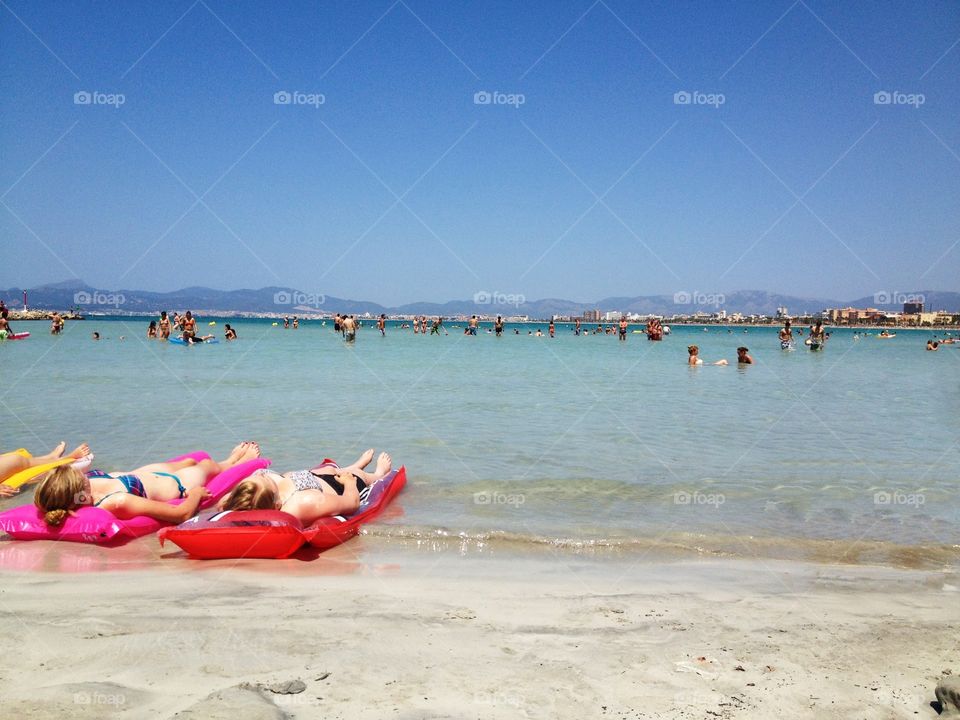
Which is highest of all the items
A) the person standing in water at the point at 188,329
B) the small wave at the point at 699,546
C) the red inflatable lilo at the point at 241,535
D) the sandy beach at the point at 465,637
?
the person standing in water at the point at 188,329

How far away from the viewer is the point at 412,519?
6496 millimetres

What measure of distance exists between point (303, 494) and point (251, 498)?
50 centimetres

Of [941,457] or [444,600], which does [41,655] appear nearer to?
[444,600]

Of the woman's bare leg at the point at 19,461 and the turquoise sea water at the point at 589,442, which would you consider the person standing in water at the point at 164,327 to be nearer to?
the turquoise sea water at the point at 589,442

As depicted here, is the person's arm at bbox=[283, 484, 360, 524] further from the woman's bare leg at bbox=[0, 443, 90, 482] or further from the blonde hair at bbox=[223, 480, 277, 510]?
the woman's bare leg at bbox=[0, 443, 90, 482]

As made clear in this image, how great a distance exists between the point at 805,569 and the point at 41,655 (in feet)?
16.7

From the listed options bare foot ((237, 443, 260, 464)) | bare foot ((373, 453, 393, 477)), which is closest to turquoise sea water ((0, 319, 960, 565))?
bare foot ((373, 453, 393, 477))

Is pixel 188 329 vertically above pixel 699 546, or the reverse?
pixel 188 329

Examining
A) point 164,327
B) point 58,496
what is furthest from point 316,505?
point 164,327

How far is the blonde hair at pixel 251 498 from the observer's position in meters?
5.44

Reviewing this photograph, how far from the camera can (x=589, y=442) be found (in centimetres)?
991

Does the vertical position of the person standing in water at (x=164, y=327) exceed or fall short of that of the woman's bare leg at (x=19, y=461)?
Answer: it exceeds it

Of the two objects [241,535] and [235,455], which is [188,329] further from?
[241,535]

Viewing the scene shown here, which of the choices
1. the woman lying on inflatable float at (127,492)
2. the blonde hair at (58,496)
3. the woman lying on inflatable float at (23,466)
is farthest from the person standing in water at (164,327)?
Result: the blonde hair at (58,496)
